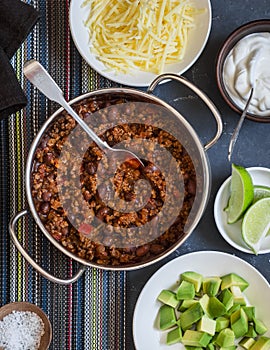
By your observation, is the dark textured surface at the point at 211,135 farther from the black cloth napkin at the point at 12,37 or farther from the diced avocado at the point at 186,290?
the black cloth napkin at the point at 12,37

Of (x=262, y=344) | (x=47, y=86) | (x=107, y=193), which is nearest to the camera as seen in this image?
(x=47, y=86)

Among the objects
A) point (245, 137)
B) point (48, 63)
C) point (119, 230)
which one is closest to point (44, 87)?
point (48, 63)

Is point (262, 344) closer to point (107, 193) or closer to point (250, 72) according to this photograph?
point (107, 193)

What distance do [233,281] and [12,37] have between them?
1.02 metres

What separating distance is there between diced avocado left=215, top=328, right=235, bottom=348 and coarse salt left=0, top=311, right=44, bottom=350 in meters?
0.56

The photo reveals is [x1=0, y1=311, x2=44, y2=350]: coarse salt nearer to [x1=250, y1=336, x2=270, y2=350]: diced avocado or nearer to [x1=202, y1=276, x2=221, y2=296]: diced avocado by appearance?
[x1=202, y1=276, x2=221, y2=296]: diced avocado

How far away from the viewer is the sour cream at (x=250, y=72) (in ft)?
6.88

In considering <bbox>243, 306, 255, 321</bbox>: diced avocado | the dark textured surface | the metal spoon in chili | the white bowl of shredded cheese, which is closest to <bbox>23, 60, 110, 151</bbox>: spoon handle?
the metal spoon in chili

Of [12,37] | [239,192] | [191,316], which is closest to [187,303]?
[191,316]

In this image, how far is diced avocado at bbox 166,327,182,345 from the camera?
2193 millimetres

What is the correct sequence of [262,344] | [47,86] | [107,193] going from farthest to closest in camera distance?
1. [262,344]
2. [107,193]
3. [47,86]

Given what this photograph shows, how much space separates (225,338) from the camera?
2.17m

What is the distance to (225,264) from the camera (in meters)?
2.21

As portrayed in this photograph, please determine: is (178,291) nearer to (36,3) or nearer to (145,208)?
(145,208)
